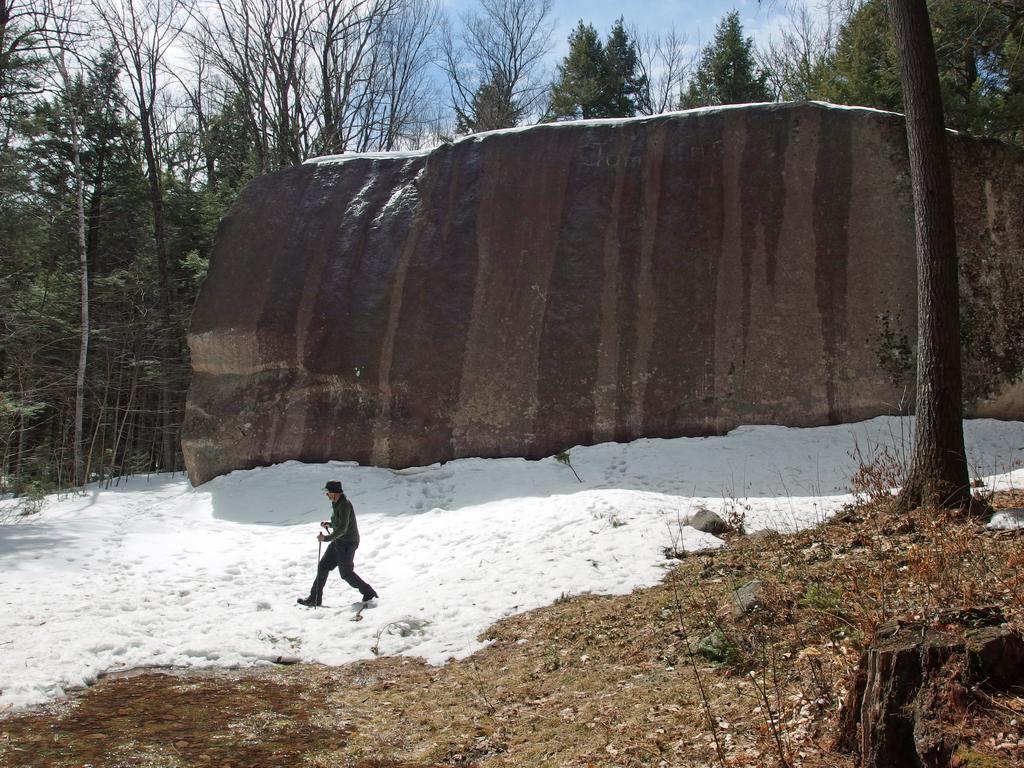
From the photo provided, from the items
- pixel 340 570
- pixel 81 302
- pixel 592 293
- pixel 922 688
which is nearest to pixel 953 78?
pixel 592 293

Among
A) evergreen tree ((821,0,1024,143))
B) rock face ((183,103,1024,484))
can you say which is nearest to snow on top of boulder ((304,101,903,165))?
rock face ((183,103,1024,484))

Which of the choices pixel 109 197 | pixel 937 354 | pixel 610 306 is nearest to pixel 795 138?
pixel 610 306

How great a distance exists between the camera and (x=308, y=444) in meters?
11.8

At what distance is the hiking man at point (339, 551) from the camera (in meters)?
7.23

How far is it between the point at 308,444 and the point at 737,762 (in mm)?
9454

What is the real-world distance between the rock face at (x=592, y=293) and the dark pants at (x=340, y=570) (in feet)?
13.0

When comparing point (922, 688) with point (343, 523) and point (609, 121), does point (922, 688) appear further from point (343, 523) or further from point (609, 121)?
point (609, 121)

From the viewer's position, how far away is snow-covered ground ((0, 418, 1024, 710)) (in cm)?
628

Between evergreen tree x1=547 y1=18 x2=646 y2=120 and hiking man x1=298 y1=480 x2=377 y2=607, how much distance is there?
21.1m

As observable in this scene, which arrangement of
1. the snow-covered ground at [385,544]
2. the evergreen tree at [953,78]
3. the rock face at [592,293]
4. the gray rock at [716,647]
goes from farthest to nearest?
1. the evergreen tree at [953,78]
2. the rock face at [592,293]
3. the snow-covered ground at [385,544]
4. the gray rock at [716,647]

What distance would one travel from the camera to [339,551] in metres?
7.39

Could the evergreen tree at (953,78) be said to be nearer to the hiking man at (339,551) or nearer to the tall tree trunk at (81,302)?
the hiking man at (339,551)

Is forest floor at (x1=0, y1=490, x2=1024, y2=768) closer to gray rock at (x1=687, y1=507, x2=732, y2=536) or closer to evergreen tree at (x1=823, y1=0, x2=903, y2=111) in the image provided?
gray rock at (x1=687, y1=507, x2=732, y2=536)

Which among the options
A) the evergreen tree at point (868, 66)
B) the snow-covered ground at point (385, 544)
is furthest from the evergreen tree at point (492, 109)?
the snow-covered ground at point (385, 544)
